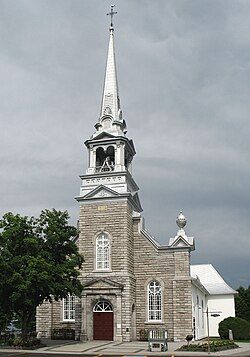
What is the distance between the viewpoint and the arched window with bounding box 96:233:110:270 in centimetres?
3738

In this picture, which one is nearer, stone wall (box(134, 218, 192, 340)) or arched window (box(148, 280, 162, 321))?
stone wall (box(134, 218, 192, 340))

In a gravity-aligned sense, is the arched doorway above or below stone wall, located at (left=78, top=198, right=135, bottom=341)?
below

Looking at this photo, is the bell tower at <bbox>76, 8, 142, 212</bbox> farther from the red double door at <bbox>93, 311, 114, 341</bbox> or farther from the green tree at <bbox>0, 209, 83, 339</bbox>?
the red double door at <bbox>93, 311, 114, 341</bbox>

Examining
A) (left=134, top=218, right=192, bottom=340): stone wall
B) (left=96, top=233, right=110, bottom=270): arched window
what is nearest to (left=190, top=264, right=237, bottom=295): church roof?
(left=134, top=218, right=192, bottom=340): stone wall

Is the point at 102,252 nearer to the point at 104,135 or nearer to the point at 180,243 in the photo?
the point at 180,243

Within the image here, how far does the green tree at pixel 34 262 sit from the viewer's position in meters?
29.2

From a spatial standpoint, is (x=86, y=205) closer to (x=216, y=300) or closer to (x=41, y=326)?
(x=41, y=326)

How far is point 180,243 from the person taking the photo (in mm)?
37688

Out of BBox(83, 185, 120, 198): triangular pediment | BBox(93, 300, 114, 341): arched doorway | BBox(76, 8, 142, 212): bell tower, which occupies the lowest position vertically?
BBox(93, 300, 114, 341): arched doorway

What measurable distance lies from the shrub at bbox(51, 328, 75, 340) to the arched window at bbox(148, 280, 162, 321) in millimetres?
6023

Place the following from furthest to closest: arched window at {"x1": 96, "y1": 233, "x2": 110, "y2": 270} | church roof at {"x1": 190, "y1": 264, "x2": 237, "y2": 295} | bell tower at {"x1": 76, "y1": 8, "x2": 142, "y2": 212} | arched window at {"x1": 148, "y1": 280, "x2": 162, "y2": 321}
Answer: church roof at {"x1": 190, "y1": 264, "x2": 237, "y2": 295} < bell tower at {"x1": 76, "y1": 8, "x2": 142, "y2": 212} < arched window at {"x1": 96, "y1": 233, "x2": 110, "y2": 270} < arched window at {"x1": 148, "y1": 280, "x2": 162, "y2": 321}

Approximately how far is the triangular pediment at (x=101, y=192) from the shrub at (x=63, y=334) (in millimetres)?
10340

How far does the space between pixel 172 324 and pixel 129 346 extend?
564cm

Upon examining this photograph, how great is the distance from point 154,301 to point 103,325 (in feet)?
14.2
